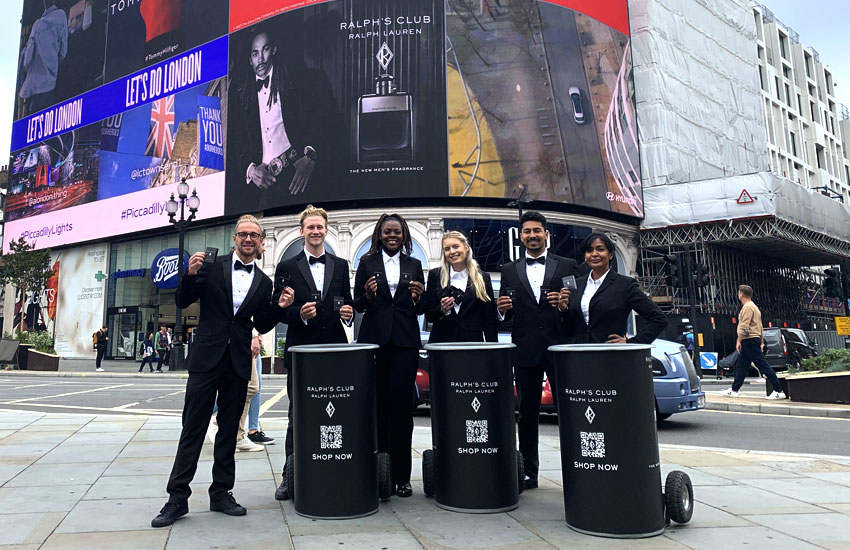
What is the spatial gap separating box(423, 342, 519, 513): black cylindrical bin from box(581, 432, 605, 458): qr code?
0.64 meters

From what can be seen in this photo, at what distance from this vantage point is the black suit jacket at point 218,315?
4.30m

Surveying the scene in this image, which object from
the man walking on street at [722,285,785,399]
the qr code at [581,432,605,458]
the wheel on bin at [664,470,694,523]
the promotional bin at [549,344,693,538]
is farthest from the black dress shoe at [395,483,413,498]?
the man walking on street at [722,285,785,399]

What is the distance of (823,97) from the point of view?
61812 mm

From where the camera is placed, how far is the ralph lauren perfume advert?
29750 mm

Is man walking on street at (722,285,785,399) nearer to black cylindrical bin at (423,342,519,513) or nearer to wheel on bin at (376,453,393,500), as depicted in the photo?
black cylindrical bin at (423,342,519,513)

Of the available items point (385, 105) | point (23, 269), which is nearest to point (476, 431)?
point (385, 105)

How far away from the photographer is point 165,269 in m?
34.5

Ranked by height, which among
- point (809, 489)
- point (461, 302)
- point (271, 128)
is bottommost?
point (809, 489)

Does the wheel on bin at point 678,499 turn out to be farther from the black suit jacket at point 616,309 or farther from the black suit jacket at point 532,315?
the black suit jacket at point 532,315

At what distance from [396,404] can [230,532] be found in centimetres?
150

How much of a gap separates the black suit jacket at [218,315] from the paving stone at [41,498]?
140 cm

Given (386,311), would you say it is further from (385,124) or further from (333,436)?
(385,124)

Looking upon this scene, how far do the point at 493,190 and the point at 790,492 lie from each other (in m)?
25.7

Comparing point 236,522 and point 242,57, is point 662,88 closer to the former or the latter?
point 242,57
